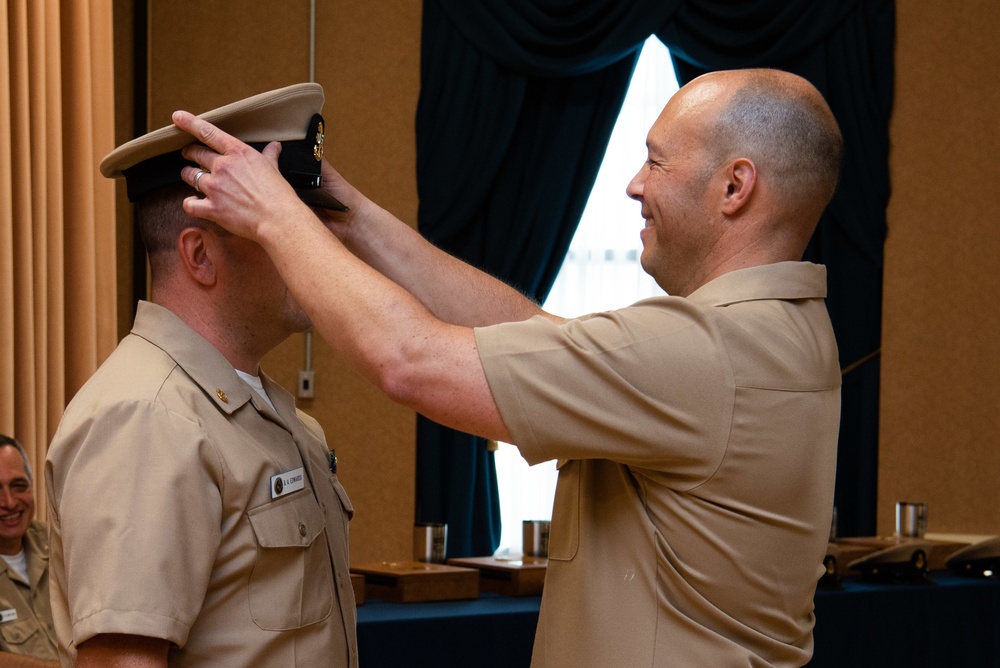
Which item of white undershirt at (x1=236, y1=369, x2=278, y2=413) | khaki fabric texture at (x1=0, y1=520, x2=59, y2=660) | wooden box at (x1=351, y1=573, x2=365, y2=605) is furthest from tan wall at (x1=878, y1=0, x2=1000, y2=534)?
white undershirt at (x1=236, y1=369, x2=278, y2=413)

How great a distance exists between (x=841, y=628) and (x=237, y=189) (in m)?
2.63

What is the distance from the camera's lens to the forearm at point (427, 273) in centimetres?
193

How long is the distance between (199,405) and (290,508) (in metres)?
0.19

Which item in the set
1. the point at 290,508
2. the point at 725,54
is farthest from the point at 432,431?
the point at 290,508

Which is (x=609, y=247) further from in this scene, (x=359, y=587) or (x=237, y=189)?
(x=237, y=189)

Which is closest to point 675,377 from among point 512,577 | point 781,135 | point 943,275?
point 781,135

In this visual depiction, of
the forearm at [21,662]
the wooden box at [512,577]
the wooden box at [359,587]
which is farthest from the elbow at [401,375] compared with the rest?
the forearm at [21,662]

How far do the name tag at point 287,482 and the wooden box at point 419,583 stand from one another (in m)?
1.37

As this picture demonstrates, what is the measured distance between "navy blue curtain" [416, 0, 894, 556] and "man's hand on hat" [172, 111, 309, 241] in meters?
4.07

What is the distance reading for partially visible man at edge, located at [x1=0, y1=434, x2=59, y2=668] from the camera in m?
3.39

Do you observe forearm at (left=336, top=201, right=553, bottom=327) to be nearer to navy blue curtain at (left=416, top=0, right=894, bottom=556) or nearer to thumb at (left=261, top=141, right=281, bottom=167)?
thumb at (left=261, top=141, right=281, bottom=167)

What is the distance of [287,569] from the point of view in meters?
1.51

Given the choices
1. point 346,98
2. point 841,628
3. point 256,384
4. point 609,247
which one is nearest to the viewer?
point 256,384

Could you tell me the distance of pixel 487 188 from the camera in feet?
18.5
